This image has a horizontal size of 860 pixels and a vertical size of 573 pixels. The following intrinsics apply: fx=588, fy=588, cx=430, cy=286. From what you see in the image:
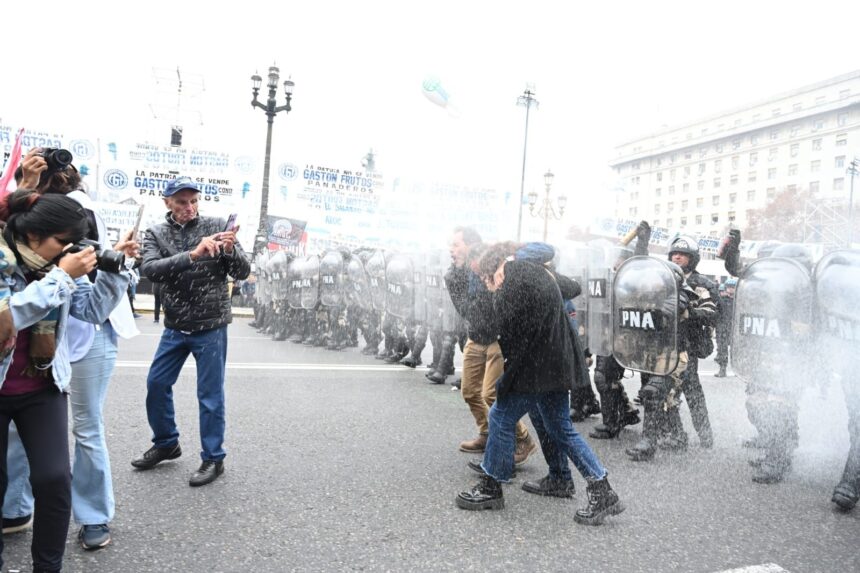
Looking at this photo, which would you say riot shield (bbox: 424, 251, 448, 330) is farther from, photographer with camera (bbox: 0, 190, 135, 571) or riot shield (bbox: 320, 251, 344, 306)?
photographer with camera (bbox: 0, 190, 135, 571)

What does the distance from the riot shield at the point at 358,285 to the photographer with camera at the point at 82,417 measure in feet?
22.3

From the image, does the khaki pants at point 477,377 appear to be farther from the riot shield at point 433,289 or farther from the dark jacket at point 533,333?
the riot shield at point 433,289

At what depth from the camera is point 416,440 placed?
4.69 metres

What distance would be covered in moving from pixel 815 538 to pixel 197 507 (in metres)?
3.31

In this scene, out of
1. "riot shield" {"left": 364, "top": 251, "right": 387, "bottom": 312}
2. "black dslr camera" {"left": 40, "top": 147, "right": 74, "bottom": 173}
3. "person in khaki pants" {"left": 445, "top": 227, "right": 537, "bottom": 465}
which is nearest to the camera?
"black dslr camera" {"left": 40, "top": 147, "right": 74, "bottom": 173}

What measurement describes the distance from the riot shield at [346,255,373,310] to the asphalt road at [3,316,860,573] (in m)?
4.11

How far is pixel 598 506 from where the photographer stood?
3229 mm

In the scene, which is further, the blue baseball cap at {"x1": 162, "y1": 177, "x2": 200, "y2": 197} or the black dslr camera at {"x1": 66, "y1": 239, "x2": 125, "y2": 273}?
the blue baseball cap at {"x1": 162, "y1": 177, "x2": 200, "y2": 197}

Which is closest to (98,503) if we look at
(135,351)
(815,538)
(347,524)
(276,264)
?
(347,524)

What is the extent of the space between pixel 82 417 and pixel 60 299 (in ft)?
3.11

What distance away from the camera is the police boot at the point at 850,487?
11.4 feet

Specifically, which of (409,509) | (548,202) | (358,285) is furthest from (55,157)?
(548,202)

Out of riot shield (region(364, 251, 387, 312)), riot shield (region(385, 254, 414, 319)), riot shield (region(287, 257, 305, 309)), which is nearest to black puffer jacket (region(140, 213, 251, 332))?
riot shield (region(385, 254, 414, 319))

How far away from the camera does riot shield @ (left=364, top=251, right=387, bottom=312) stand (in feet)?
30.5
